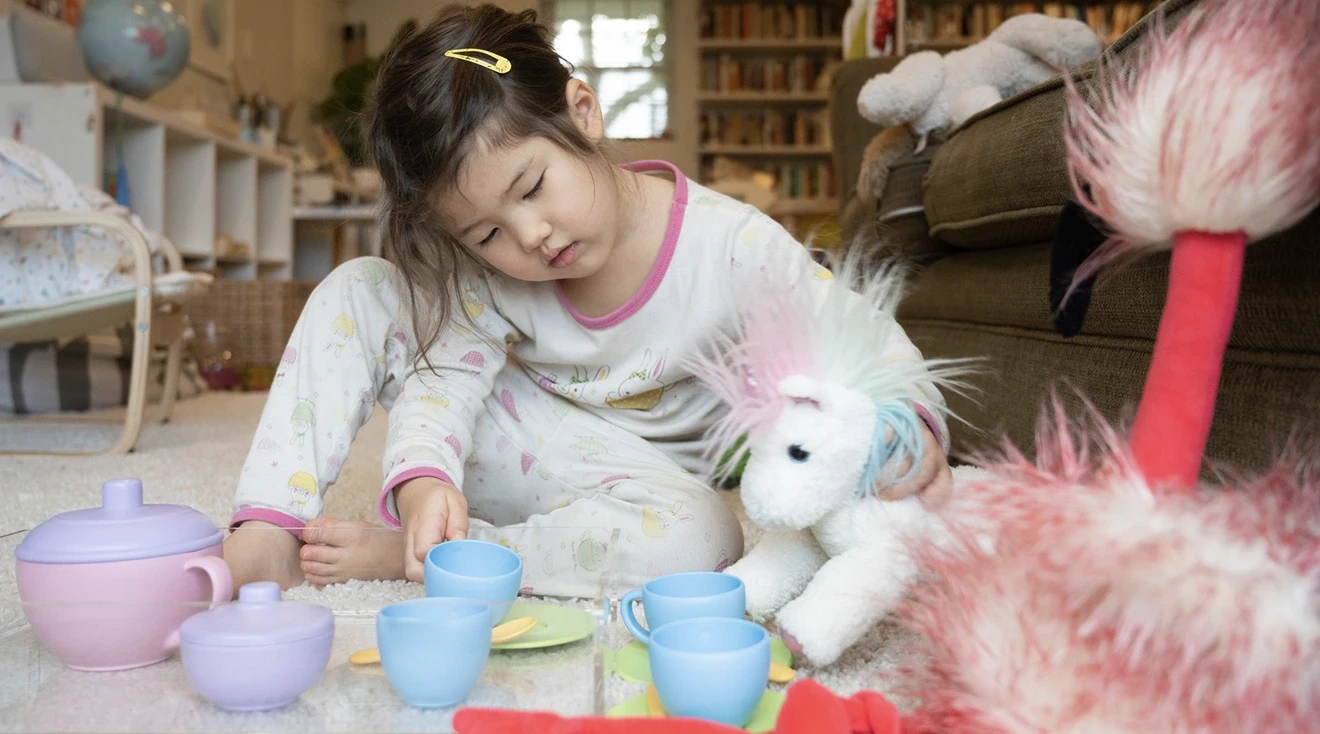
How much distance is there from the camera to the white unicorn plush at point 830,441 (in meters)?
0.64

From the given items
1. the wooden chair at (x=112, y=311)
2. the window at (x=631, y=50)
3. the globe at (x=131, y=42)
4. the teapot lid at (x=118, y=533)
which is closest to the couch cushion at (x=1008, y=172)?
the teapot lid at (x=118, y=533)

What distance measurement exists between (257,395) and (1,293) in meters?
1.09

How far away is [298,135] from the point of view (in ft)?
16.9

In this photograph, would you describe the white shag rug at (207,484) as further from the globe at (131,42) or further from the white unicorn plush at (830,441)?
the globe at (131,42)

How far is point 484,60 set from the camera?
908 mm

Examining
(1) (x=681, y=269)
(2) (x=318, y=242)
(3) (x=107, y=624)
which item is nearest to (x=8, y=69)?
(2) (x=318, y=242)

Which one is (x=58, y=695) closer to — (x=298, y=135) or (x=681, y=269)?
(x=681, y=269)

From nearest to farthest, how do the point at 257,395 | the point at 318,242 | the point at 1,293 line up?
the point at 1,293
the point at 257,395
the point at 318,242

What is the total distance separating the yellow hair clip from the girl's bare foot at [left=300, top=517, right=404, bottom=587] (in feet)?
1.32

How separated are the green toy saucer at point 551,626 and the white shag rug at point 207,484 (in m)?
0.03

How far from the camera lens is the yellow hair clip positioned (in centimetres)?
90

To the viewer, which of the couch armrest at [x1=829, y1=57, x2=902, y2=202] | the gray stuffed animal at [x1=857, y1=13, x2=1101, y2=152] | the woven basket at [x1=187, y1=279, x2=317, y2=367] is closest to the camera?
the gray stuffed animal at [x1=857, y1=13, x2=1101, y2=152]

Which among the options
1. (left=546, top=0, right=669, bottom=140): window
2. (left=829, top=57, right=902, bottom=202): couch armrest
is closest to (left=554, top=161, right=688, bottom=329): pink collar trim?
(left=829, top=57, right=902, bottom=202): couch armrest

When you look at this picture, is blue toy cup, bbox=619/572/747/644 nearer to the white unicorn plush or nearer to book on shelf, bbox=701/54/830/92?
the white unicorn plush
